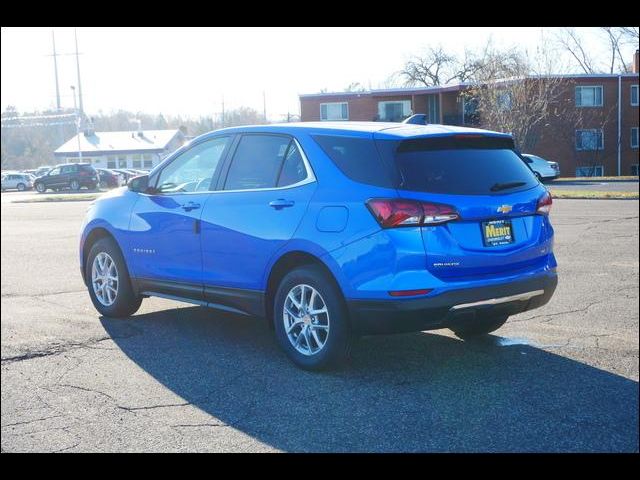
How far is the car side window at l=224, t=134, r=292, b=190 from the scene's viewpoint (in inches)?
151

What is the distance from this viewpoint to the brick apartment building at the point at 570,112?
2381 mm

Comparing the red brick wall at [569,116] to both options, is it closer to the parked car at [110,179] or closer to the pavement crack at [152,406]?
the pavement crack at [152,406]

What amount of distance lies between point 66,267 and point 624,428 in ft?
17.7

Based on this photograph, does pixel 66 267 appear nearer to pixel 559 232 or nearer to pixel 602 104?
pixel 602 104

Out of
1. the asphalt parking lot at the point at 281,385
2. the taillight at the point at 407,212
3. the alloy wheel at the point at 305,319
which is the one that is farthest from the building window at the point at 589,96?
the alloy wheel at the point at 305,319

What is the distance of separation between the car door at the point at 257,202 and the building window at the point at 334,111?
1.30m

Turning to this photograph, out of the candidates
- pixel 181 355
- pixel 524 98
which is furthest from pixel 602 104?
pixel 181 355

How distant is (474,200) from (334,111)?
779mm

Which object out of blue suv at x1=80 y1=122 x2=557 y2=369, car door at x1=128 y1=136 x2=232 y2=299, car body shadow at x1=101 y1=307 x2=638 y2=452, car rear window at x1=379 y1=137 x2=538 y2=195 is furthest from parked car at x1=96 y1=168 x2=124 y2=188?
car rear window at x1=379 y1=137 x2=538 y2=195

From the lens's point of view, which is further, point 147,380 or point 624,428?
point 147,380

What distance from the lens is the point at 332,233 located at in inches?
155

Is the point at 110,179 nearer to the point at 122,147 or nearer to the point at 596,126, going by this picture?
the point at 122,147

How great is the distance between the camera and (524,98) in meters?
2.23

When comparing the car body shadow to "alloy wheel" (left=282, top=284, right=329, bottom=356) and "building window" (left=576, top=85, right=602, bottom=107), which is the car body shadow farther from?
"building window" (left=576, top=85, right=602, bottom=107)
